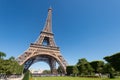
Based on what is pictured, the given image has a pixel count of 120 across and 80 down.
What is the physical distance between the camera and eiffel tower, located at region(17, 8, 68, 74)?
6248 centimetres

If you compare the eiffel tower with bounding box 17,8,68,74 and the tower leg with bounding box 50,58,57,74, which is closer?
the eiffel tower with bounding box 17,8,68,74

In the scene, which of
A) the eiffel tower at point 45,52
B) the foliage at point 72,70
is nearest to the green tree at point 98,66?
the foliage at point 72,70

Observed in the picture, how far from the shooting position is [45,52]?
67.2 metres

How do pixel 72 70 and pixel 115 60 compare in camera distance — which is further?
pixel 72 70

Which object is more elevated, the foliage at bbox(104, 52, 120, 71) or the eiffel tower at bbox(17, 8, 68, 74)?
the eiffel tower at bbox(17, 8, 68, 74)

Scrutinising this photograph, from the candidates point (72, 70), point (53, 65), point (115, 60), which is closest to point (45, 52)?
point (53, 65)

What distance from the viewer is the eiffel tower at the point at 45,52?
62.5m

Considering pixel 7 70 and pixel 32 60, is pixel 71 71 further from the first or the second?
pixel 7 70

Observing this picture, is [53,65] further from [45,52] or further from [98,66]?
[98,66]

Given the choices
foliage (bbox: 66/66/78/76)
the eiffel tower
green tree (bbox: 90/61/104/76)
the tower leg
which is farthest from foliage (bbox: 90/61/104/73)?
the tower leg

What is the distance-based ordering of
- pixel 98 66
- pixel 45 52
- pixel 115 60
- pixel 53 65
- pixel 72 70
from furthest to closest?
1. pixel 53 65
2. pixel 72 70
3. pixel 45 52
4. pixel 98 66
5. pixel 115 60

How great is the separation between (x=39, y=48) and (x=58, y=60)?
10.1 m

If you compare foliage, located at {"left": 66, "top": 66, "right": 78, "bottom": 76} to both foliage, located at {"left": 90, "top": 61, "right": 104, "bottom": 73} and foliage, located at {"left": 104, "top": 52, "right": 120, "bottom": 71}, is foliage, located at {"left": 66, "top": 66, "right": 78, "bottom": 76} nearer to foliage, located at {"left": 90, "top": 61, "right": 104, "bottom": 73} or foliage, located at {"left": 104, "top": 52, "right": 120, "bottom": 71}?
foliage, located at {"left": 90, "top": 61, "right": 104, "bottom": 73}

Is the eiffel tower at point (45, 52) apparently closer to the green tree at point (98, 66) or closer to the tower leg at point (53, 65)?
the tower leg at point (53, 65)
